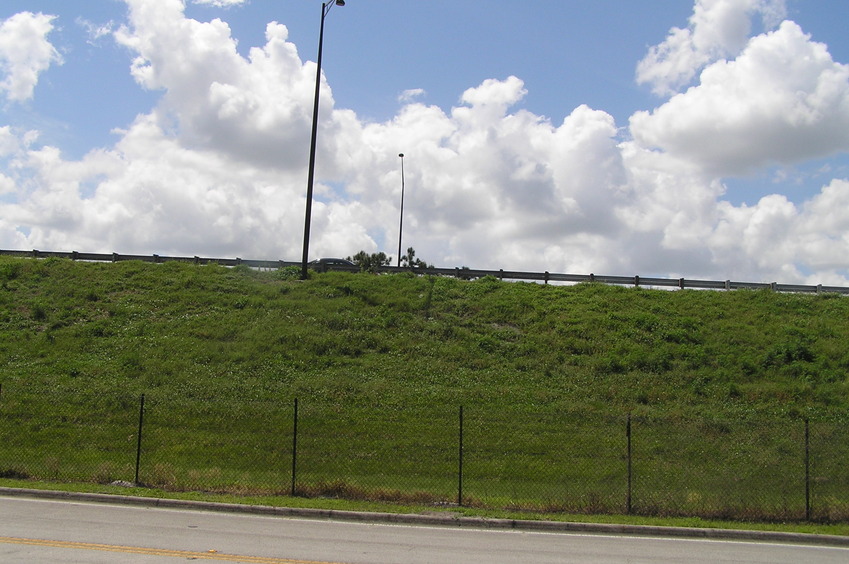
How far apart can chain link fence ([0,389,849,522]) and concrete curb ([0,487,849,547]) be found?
991 mm

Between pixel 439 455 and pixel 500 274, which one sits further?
pixel 500 274

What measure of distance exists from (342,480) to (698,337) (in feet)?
60.7

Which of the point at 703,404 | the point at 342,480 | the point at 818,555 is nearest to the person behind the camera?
the point at 818,555

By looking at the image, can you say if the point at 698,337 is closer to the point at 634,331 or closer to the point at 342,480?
the point at 634,331

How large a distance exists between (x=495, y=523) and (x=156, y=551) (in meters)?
5.24

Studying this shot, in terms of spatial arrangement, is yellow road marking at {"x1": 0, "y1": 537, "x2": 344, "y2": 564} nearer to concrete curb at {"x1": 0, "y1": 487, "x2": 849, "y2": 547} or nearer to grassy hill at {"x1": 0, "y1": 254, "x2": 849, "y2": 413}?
concrete curb at {"x1": 0, "y1": 487, "x2": 849, "y2": 547}

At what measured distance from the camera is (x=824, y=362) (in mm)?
24500

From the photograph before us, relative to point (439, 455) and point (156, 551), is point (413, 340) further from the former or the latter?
point (156, 551)

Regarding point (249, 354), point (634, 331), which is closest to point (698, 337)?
point (634, 331)

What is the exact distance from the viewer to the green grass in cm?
1447

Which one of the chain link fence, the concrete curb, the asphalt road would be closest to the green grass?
the chain link fence

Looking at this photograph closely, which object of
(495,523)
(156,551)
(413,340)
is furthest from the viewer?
(413,340)

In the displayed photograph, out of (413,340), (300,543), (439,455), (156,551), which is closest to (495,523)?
(300,543)

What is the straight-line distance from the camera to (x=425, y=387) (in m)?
22.3
